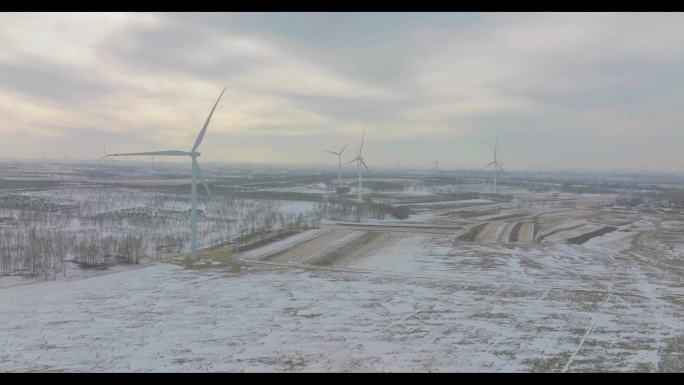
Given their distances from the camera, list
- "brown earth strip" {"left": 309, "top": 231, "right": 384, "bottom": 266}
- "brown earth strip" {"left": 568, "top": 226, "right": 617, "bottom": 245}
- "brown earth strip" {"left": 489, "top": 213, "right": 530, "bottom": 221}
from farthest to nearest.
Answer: "brown earth strip" {"left": 489, "top": 213, "right": 530, "bottom": 221} < "brown earth strip" {"left": 568, "top": 226, "right": 617, "bottom": 245} < "brown earth strip" {"left": 309, "top": 231, "right": 384, "bottom": 266}

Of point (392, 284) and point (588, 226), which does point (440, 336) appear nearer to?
point (392, 284)

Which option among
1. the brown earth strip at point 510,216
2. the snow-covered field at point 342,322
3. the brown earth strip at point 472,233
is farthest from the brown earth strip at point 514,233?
the snow-covered field at point 342,322

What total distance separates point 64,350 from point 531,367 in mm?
13469

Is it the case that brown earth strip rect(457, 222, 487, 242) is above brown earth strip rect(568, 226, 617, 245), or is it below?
above

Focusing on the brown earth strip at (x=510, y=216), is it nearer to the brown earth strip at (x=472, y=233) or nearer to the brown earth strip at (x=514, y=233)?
the brown earth strip at (x=514, y=233)

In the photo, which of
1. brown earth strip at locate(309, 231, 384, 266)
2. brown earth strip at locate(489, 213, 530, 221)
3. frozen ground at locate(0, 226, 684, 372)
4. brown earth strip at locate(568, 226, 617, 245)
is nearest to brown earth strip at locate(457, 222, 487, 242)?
brown earth strip at locate(489, 213, 530, 221)

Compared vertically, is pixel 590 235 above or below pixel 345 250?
below

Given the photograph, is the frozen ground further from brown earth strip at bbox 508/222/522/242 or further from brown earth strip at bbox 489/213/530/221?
brown earth strip at bbox 489/213/530/221

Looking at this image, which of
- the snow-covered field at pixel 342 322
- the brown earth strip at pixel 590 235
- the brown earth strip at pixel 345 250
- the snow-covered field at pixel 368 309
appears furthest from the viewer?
the brown earth strip at pixel 590 235

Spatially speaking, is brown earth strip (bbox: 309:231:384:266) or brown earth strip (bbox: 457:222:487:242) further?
brown earth strip (bbox: 457:222:487:242)

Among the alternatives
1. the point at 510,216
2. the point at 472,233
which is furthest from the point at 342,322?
the point at 510,216

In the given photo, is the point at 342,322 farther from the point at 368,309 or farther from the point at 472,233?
the point at 472,233

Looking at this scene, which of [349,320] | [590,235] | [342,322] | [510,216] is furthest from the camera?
[510,216]
